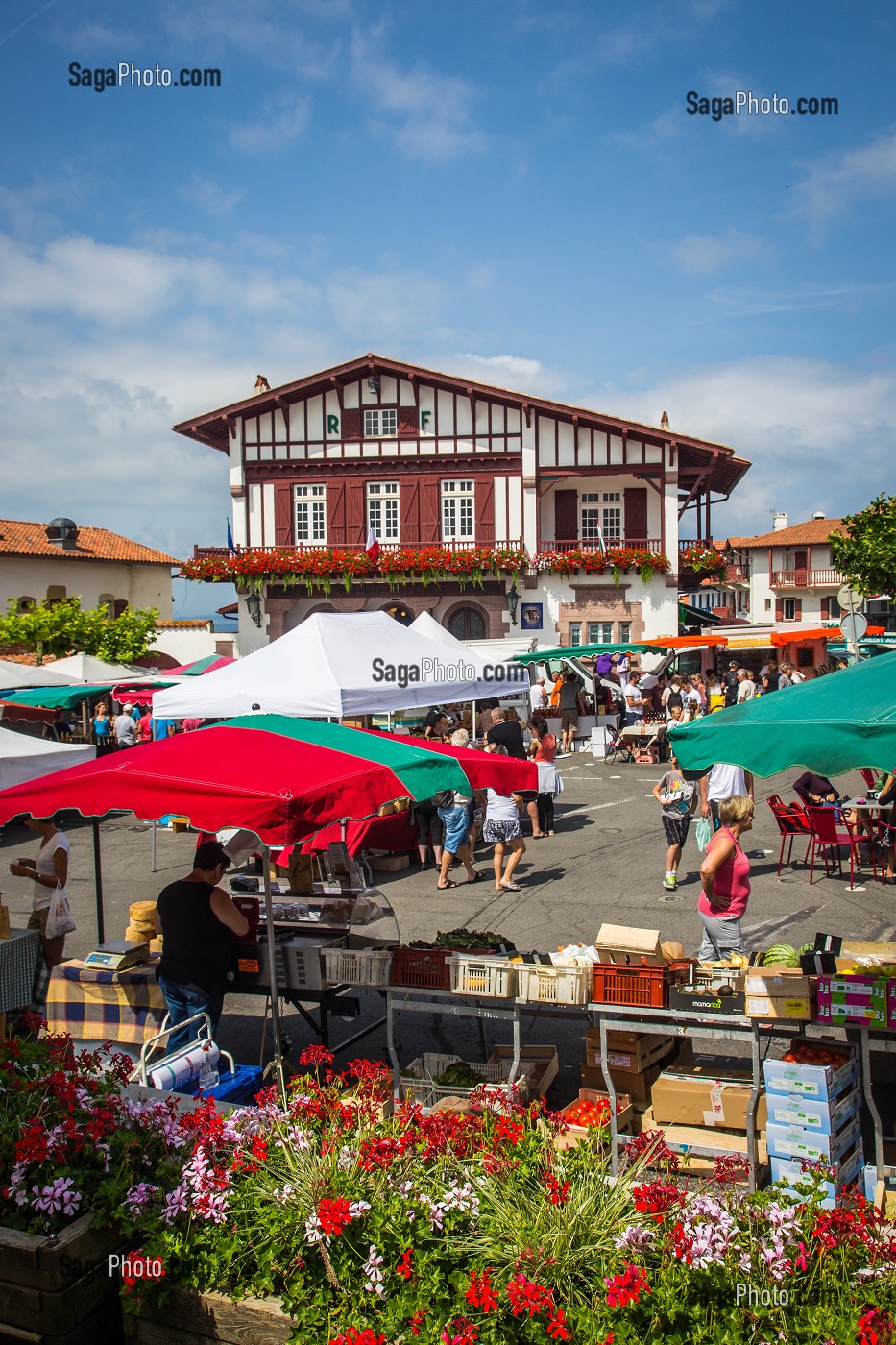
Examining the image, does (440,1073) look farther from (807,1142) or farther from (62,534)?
(62,534)

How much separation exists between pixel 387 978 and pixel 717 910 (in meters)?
2.24

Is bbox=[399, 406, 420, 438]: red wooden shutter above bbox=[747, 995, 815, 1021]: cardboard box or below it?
above

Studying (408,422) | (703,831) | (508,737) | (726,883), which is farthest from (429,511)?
(726,883)

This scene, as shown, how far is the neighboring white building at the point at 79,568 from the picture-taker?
4434 centimetres

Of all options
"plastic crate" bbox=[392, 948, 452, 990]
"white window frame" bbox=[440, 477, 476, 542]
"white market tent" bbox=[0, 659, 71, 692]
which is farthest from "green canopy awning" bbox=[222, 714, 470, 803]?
"white window frame" bbox=[440, 477, 476, 542]

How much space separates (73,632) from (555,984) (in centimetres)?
2917

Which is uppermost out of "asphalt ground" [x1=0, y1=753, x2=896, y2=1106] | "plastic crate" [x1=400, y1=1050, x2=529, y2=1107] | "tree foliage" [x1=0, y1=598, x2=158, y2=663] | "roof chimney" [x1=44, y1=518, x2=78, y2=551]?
"roof chimney" [x1=44, y1=518, x2=78, y2=551]

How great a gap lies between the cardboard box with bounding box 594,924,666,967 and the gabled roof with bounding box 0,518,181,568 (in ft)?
142

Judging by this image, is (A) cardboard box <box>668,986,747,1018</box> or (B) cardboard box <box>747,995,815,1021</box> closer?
(B) cardboard box <box>747,995,815,1021</box>

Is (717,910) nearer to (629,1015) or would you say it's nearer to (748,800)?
(748,800)

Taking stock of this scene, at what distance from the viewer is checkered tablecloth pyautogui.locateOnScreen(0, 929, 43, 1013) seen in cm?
609

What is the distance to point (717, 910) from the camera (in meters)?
6.48

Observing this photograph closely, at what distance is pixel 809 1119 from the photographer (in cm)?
469

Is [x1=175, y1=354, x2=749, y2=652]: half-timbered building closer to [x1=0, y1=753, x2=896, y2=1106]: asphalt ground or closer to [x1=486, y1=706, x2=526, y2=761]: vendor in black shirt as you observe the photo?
[x1=0, y1=753, x2=896, y2=1106]: asphalt ground
